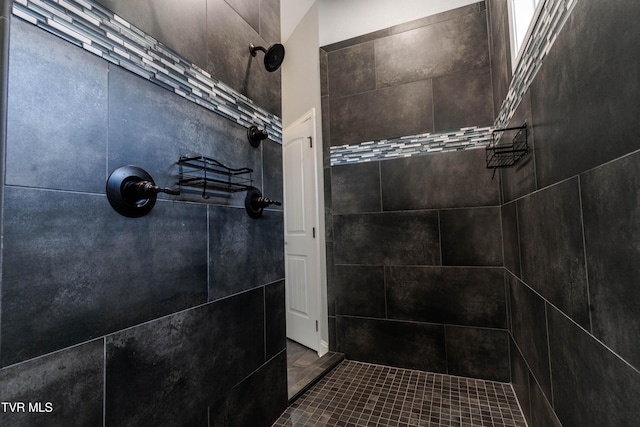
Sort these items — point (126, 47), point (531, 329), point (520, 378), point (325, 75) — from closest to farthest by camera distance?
1. point (126, 47)
2. point (531, 329)
3. point (520, 378)
4. point (325, 75)

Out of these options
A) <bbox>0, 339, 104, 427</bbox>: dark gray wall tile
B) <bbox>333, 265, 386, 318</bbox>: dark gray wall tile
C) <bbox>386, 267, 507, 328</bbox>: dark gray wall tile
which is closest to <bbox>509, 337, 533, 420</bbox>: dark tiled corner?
<bbox>386, 267, 507, 328</bbox>: dark gray wall tile

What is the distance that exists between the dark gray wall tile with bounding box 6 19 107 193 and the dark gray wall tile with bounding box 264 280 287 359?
1.08 meters

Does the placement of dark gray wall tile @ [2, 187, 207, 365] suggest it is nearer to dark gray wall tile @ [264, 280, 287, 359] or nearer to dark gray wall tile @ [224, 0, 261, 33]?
dark gray wall tile @ [264, 280, 287, 359]

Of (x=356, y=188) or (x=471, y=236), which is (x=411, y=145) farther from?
(x=471, y=236)

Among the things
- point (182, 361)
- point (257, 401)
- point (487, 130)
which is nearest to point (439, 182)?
point (487, 130)

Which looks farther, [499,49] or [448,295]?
[448,295]

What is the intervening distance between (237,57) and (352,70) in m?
1.38

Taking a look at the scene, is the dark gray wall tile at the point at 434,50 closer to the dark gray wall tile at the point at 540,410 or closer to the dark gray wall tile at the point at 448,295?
the dark gray wall tile at the point at 448,295

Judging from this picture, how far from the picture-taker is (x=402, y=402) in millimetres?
1948

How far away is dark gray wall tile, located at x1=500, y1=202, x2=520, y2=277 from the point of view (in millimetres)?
1784

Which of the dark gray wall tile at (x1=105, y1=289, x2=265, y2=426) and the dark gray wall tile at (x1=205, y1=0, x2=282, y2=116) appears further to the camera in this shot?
the dark gray wall tile at (x1=205, y1=0, x2=282, y2=116)

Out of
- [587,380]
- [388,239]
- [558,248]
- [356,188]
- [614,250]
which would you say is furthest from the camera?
[356,188]

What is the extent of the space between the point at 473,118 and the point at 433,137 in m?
0.31

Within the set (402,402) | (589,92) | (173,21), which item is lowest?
(402,402)
